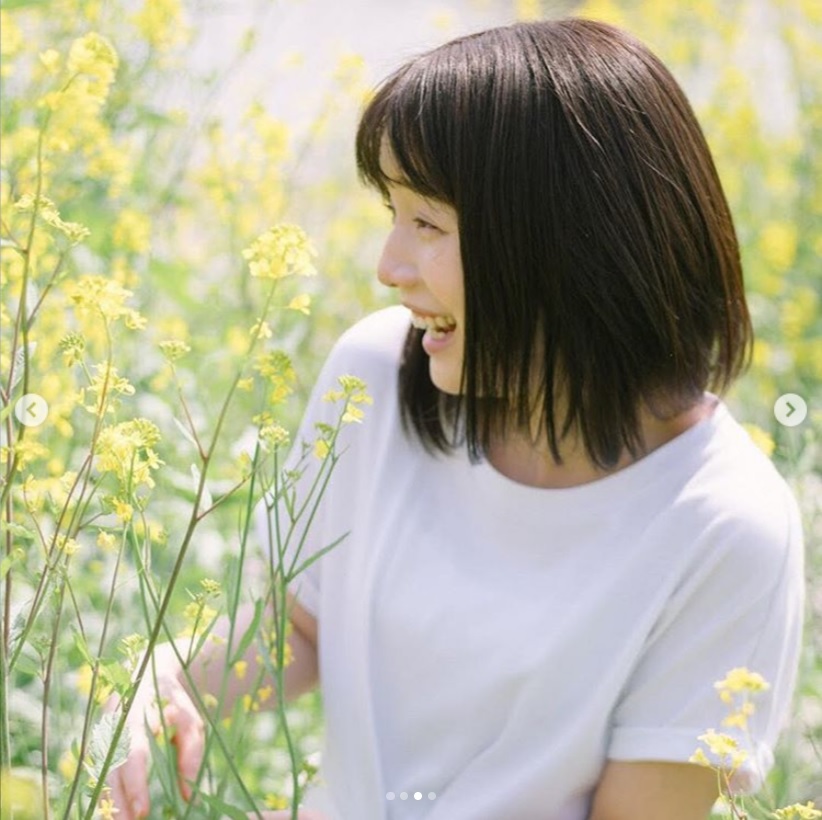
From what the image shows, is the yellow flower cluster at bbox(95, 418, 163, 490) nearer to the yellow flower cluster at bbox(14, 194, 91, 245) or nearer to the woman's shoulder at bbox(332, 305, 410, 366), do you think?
the yellow flower cluster at bbox(14, 194, 91, 245)

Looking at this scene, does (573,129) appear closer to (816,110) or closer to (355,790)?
(355,790)

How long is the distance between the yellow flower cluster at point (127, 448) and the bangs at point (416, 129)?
0.43m

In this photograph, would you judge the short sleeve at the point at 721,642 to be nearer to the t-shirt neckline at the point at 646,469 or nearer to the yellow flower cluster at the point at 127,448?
the t-shirt neckline at the point at 646,469

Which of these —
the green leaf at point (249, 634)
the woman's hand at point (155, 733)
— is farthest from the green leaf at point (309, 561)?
the woman's hand at point (155, 733)

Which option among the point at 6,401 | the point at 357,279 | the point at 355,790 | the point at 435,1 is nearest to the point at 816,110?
the point at 357,279

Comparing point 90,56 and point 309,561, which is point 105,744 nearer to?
point 309,561

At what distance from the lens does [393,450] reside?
5.13 ft

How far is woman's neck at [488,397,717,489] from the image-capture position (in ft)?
4.78

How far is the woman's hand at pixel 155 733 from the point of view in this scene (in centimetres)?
130

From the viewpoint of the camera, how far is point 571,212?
1363mm

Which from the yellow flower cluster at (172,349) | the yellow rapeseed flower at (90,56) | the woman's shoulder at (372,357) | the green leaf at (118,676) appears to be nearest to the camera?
the green leaf at (118,676)

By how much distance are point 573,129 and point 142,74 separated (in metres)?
0.90

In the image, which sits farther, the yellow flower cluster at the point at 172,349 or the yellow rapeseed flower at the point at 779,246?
the yellow rapeseed flower at the point at 779,246

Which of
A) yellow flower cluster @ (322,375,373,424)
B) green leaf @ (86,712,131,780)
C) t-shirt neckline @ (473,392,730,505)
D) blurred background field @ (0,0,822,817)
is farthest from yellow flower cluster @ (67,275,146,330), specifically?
t-shirt neckline @ (473,392,730,505)
